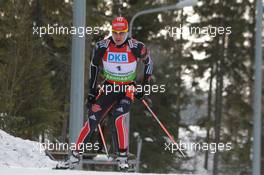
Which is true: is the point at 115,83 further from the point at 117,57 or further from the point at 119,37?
the point at 119,37

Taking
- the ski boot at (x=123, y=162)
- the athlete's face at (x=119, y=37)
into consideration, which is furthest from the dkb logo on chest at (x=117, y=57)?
the ski boot at (x=123, y=162)

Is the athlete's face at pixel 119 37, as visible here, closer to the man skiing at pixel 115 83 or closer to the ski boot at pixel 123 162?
the man skiing at pixel 115 83

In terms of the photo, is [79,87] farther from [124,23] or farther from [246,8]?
[246,8]

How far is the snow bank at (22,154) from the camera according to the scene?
13.4 metres

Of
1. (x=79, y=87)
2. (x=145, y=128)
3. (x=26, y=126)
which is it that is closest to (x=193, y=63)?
(x=145, y=128)

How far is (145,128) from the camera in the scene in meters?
33.5

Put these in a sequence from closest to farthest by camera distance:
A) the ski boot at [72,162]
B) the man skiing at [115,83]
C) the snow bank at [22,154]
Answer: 1. the ski boot at [72,162]
2. the man skiing at [115,83]
3. the snow bank at [22,154]

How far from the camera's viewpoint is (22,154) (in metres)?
14.1

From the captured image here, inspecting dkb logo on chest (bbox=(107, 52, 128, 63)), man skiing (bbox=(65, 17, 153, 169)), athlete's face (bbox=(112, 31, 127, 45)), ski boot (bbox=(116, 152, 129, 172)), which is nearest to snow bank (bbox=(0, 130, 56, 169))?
man skiing (bbox=(65, 17, 153, 169))

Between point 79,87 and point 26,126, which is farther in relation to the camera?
point 26,126

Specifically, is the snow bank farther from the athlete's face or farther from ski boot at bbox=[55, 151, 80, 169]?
the athlete's face

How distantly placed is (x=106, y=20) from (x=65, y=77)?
3.14m

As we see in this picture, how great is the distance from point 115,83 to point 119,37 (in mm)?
669

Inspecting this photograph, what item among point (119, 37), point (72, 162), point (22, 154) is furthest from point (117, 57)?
point (22, 154)
